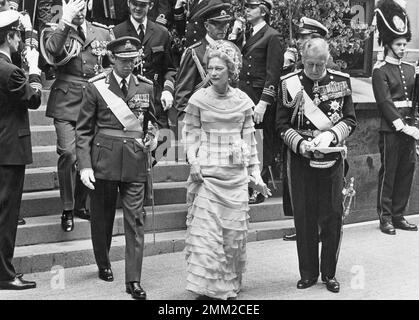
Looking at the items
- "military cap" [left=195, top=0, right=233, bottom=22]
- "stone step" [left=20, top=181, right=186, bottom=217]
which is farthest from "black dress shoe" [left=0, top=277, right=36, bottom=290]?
"military cap" [left=195, top=0, right=233, bottom=22]

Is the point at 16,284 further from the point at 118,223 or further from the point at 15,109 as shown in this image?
the point at 118,223

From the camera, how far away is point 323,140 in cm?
754

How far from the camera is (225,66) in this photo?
7.15 m

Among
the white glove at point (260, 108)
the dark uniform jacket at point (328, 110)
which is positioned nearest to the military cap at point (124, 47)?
the dark uniform jacket at point (328, 110)

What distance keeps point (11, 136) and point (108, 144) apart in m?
0.84

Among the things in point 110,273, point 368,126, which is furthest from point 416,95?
point 110,273

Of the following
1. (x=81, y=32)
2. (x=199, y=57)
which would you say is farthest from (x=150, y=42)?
(x=81, y=32)

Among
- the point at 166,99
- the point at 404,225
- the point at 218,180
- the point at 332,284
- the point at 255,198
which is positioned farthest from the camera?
the point at 404,225

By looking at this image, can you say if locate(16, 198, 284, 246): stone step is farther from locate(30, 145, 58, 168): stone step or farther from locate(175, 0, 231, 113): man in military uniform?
locate(175, 0, 231, 113): man in military uniform

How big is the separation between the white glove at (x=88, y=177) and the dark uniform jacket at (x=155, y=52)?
2.10m

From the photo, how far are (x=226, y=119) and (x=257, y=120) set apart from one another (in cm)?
250

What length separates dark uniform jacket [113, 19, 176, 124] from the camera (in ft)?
30.2

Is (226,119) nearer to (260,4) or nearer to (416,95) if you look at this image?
(260,4)

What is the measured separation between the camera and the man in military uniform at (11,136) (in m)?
7.30
